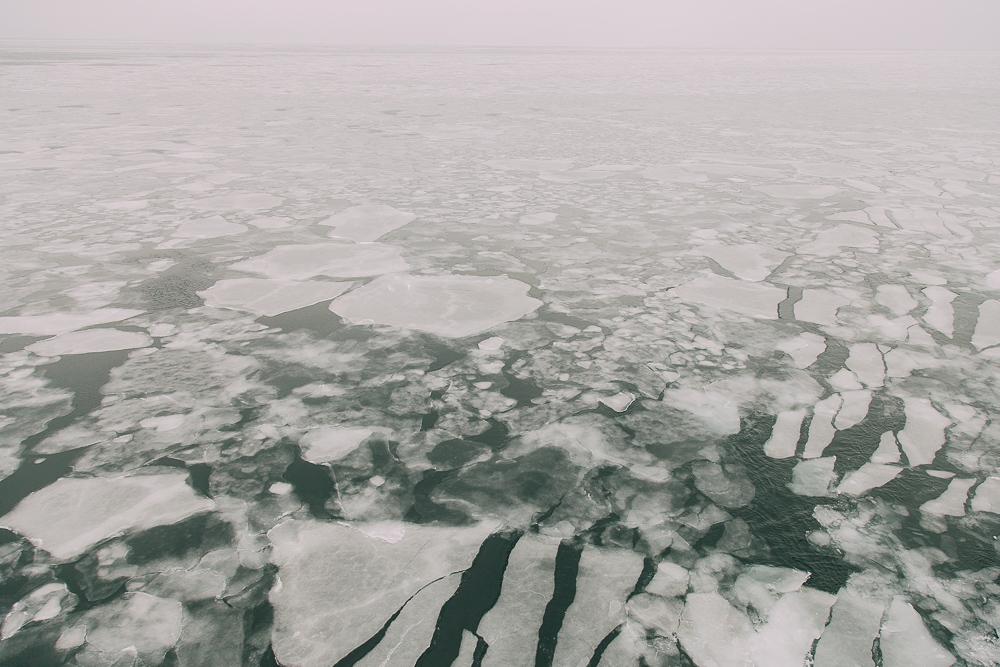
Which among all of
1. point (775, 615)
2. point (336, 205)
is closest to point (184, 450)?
point (775, 615)

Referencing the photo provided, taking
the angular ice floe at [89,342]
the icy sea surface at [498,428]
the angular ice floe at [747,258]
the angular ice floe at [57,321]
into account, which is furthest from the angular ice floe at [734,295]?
the angular ice floe at [57,321]

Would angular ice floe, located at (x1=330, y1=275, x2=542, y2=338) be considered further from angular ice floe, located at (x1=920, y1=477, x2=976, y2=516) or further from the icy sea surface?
angular ice floe, located at (x1=920, y1=477, x2=976, y2=516)

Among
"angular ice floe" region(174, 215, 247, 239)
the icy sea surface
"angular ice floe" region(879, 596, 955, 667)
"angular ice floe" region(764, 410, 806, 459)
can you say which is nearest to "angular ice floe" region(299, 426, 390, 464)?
the icy sea surface

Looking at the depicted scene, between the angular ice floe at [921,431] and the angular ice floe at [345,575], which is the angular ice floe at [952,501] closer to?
the angular ice floe at [921,431]

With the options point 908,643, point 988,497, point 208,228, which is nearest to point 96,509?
point 908,643

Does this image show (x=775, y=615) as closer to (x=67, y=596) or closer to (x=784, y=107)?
(x=67, y=596)

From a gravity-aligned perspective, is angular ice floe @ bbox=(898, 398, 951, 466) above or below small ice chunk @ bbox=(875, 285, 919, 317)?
above

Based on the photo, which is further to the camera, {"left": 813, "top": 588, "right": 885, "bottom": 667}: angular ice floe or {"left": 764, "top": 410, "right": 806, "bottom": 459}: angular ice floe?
{"left": 764, "top": 410, "right": 806, "bottom": 459}: angular ice floe
